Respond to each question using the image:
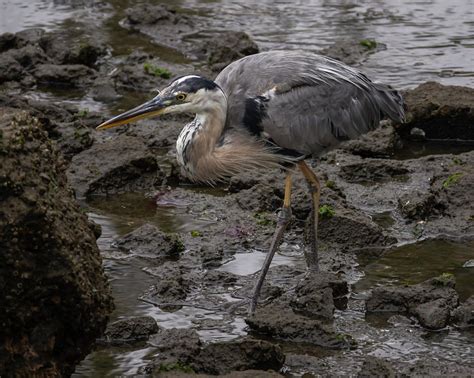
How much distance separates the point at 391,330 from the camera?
6949 millimetres

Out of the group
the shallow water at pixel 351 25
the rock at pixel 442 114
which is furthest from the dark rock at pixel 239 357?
the shallow water at pixel 351 25

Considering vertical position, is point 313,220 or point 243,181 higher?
point 313,220

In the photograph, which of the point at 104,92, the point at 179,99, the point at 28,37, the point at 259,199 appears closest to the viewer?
the point at 179,99

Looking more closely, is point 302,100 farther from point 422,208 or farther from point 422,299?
point 422,299

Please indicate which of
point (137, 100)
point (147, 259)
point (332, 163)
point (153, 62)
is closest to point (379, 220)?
point (332, 163)

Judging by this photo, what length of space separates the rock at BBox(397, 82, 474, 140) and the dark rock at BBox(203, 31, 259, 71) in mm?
2586

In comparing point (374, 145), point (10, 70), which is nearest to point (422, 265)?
point (374, 145)

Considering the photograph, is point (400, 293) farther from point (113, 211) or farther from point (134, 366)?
point (113, 211)

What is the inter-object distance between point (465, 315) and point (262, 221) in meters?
2.25

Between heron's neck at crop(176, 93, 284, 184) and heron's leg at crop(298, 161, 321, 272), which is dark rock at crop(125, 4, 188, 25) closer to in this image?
heron's leg at crop(298, 161, 321, 272)

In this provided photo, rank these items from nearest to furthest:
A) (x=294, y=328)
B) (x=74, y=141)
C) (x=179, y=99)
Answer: (x=294, y=328) < (x=179, y=99) < (x=74, y=141)

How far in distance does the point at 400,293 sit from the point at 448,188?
6.25ft

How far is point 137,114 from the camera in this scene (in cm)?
722

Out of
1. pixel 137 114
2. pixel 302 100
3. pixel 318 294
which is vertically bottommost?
pixel 318 294
